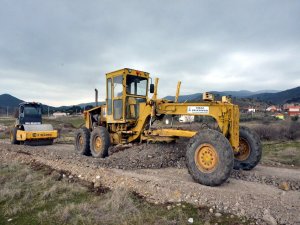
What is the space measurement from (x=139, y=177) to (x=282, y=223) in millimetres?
3672

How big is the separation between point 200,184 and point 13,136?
48.1 feet

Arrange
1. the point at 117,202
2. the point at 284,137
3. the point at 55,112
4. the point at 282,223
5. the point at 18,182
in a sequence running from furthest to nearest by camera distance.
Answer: the point at 55,112 → the point at 284,137 → the point at 18,182 → the point at 117,202 → the point at 282,223

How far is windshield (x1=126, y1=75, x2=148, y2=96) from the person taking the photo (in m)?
11.3

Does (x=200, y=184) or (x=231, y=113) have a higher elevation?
(x=231, y=113)

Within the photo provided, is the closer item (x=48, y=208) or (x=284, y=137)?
(x=48, y=208)

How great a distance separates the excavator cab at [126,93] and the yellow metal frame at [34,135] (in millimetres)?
7211

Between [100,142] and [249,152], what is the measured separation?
566 cm

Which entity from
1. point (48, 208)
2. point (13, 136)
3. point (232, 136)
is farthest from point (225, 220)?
point (13, 136)

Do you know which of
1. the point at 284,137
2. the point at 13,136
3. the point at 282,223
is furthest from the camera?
the point at 284,137

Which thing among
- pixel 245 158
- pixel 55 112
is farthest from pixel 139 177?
pixel 55 112

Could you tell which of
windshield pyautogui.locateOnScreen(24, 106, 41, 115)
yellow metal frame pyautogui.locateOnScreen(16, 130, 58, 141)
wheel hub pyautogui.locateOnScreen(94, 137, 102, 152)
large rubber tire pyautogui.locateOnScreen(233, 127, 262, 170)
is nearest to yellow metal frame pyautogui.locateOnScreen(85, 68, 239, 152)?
wheel hub pyautogui.locateOnScreen(94, 137, 102, 152)

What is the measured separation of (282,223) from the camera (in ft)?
16.8

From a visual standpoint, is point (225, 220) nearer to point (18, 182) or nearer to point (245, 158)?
point (245, 158)

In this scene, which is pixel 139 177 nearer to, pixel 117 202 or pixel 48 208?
pixel 117 202
